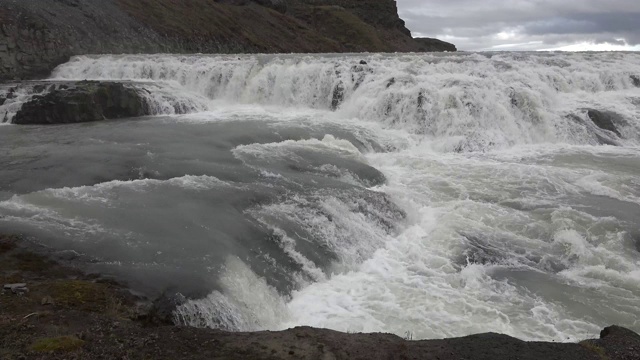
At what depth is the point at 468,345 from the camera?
5.32 m

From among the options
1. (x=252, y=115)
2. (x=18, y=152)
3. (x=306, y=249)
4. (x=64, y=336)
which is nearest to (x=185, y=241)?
(x=306, y=249)

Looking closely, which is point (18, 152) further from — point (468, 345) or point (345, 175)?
point (468, 345)

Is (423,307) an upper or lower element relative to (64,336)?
lower

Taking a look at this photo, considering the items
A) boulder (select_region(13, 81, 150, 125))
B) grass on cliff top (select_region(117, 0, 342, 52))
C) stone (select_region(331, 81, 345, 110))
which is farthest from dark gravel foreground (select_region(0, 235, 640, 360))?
grass on cliff top (select_region(117, 0, 342, 52))

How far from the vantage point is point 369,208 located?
10.6 metres

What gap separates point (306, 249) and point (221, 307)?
7.79 feet

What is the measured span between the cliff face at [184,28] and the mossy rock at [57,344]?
26.0 m

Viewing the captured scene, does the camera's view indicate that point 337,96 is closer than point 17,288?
No

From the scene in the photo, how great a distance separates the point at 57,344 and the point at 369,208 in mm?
6829

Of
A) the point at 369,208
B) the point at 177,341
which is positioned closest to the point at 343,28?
the point at 369,208

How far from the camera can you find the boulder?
19359 millimetres

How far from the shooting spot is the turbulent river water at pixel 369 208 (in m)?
7.35

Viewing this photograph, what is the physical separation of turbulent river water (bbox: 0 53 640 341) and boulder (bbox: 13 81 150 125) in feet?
3.78

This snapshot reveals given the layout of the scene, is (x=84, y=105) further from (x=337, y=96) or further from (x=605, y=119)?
(x=605, y=119)
